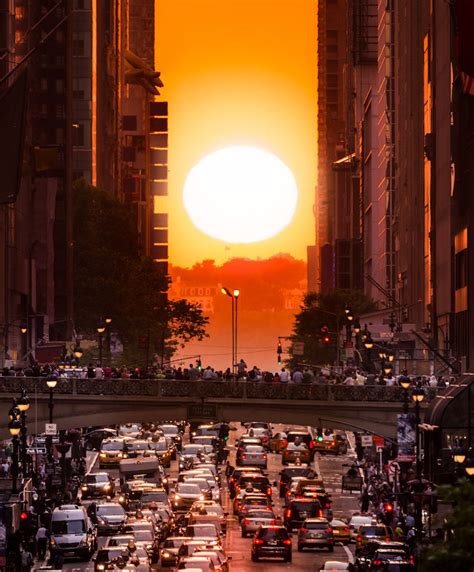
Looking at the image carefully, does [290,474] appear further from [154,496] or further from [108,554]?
[108,554]

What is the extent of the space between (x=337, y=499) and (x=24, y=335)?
131 ft

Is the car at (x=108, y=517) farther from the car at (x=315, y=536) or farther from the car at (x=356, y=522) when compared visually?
the car at (x=356, y=522)

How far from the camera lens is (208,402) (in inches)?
3964

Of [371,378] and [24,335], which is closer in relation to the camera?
[371,378]

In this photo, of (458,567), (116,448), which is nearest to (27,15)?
(116,448)

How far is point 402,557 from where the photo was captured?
64.5 meters

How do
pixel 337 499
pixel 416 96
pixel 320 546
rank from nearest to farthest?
pixel 320 546 < pixel 337 499 < pixel 416 96

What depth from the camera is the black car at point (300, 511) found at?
95.8m

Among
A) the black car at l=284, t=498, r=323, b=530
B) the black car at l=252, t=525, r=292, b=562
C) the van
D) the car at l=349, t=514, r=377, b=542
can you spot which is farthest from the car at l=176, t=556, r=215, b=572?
the black car at l=284, t=498, r=323, b=530

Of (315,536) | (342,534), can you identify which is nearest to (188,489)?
(342,534)

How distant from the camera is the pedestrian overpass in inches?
3905

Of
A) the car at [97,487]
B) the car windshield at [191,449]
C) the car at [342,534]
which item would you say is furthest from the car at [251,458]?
the car at [342,534]

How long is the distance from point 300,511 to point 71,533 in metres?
18.1

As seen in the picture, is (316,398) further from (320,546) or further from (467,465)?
(467,465)
